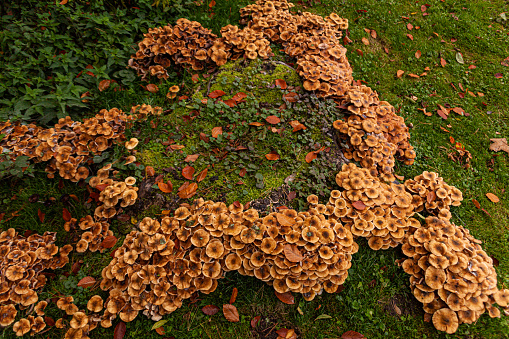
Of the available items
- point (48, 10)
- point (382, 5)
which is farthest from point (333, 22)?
point (48, 10)

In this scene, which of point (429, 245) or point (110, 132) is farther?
point (110, 132)

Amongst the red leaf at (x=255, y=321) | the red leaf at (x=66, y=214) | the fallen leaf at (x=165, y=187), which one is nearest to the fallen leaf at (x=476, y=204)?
the red leaf at (x=255, y=321)

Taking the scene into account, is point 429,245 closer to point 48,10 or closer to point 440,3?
point 48,10

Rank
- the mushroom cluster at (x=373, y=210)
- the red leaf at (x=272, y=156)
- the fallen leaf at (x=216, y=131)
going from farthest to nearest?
the fallen leaf at (x=216, y=131), the red leaf at (x=272, y=156), the mushroom cluster at (x=373, y=210)

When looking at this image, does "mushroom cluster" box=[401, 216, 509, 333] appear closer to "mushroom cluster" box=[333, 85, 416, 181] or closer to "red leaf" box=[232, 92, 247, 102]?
"mushroom cluster" box=[333, 85, 416, 181]

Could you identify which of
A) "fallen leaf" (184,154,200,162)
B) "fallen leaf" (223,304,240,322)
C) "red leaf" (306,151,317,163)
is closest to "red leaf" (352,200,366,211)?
"red leaf" (306,151,317,163)

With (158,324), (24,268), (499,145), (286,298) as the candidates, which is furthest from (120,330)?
(499,145)

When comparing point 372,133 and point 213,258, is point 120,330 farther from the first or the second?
point 372,133

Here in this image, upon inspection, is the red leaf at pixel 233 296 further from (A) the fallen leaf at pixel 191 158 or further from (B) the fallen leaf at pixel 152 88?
(B) the fallen leaf at pixel 152 88
